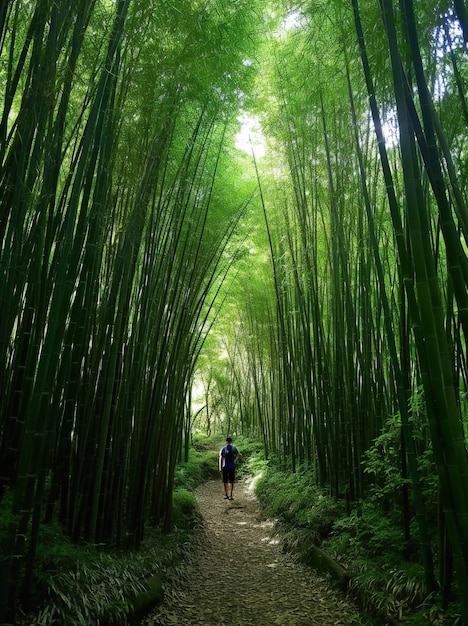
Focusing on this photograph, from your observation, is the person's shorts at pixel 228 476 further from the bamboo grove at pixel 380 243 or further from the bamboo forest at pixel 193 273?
the bamboo forest at pixel 193 273

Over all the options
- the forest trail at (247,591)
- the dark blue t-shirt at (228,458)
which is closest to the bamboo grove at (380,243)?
the forest trail at (247,591)

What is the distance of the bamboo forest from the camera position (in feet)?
6.15

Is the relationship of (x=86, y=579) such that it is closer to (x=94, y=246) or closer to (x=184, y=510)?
(x=94, y=246)

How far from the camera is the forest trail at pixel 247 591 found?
2760 mm

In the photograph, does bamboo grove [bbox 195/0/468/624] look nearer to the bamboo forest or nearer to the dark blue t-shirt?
the bamboo forest

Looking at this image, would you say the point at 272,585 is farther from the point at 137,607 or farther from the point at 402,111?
the point at 402,111

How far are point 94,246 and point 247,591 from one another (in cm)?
272

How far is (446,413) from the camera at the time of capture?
1569mm

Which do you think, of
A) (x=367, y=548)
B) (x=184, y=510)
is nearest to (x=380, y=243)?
(x=367, y=548)

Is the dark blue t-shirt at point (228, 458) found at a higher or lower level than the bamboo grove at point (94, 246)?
lower

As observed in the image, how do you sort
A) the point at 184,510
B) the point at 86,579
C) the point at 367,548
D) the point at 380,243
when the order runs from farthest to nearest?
the point at 184,510 < the point at 380,243 < the point at 367,548 < the point at 86,579

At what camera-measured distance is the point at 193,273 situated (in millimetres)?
4410

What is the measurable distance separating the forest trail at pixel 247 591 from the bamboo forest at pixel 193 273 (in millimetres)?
146

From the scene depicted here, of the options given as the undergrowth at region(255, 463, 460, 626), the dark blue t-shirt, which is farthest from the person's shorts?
the undergrowth at region(255, 463, 460, 626)
